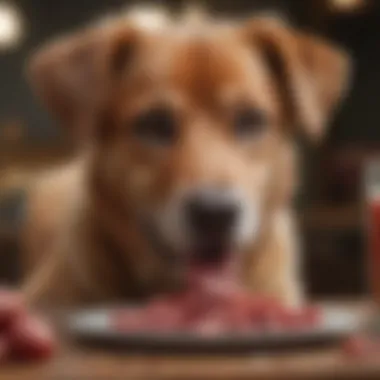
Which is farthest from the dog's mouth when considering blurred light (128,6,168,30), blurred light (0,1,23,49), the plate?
blurred light (0,1,23,49)

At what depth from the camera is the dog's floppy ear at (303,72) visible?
5.29ft

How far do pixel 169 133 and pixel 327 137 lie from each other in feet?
4.76

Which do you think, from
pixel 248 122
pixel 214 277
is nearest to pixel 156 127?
pixel 248 122

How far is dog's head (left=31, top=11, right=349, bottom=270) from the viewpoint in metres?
1.57

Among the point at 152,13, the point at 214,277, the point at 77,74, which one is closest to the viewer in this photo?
the point at 214,277

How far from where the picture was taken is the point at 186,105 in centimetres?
165

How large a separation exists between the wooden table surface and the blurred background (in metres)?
1.78

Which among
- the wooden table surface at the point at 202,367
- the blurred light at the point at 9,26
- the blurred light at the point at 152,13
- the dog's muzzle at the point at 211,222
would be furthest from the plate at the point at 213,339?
the blurred light at the point at 9,26

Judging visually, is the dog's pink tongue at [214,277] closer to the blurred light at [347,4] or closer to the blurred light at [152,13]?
the blurred light at [152,13]

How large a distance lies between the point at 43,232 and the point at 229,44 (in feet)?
2.09

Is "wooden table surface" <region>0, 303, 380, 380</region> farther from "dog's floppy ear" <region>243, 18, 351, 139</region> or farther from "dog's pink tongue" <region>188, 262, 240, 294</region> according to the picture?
"dog's floppy ear" <region>243, 18, 351, 139</region>

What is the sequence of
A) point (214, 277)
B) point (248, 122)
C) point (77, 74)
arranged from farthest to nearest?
point (248, 122), point (77, 74), point (214, 277)

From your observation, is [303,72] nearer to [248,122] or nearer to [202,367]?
[248,122]

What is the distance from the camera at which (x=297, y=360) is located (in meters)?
0.87
